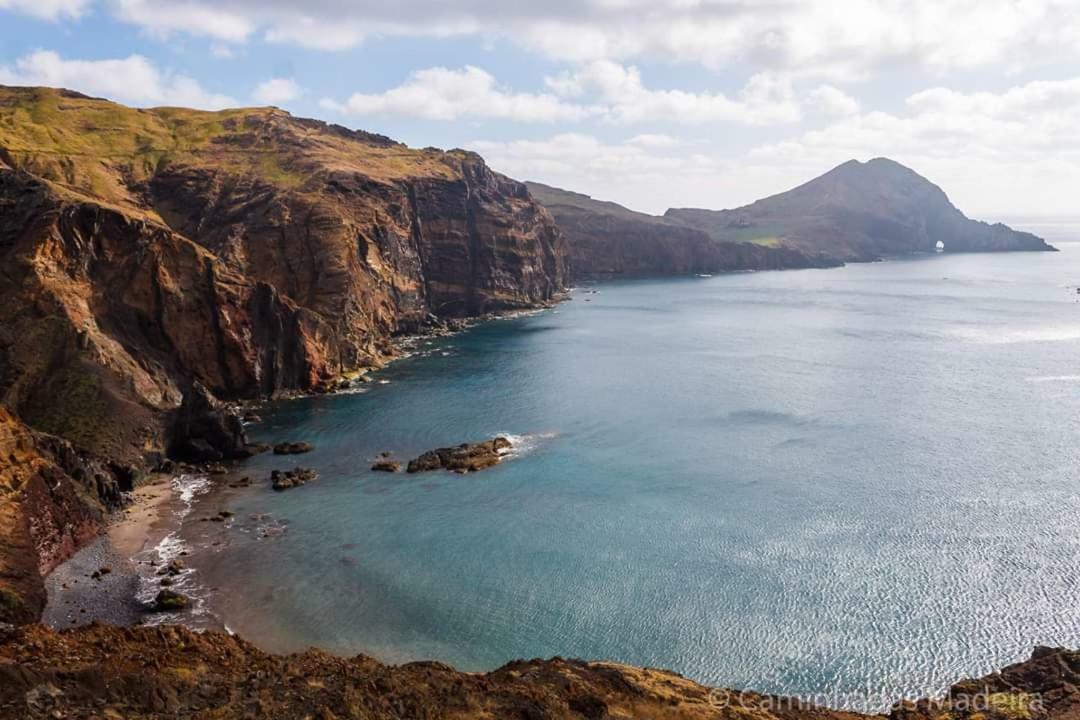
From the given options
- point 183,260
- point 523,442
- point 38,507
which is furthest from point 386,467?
point 183,260

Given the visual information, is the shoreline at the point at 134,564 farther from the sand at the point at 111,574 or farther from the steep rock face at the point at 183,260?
the steep rock face at the point at 183,260

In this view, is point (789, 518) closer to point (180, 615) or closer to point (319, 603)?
point (319, 603)

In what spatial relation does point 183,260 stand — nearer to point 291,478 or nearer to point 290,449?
point 290,449

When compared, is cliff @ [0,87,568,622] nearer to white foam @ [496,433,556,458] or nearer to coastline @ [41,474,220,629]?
coastline @ [41,474,220,629]

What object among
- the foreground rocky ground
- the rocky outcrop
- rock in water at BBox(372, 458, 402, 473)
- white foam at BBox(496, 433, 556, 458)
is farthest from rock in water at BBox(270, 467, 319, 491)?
the foreground rocky ground

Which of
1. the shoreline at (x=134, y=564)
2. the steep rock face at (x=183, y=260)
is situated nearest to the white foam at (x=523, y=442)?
the shoreline at (x=134, y=564)

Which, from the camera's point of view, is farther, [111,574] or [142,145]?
[142,145]

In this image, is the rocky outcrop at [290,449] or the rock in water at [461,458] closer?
the rock in water at [461,458]
